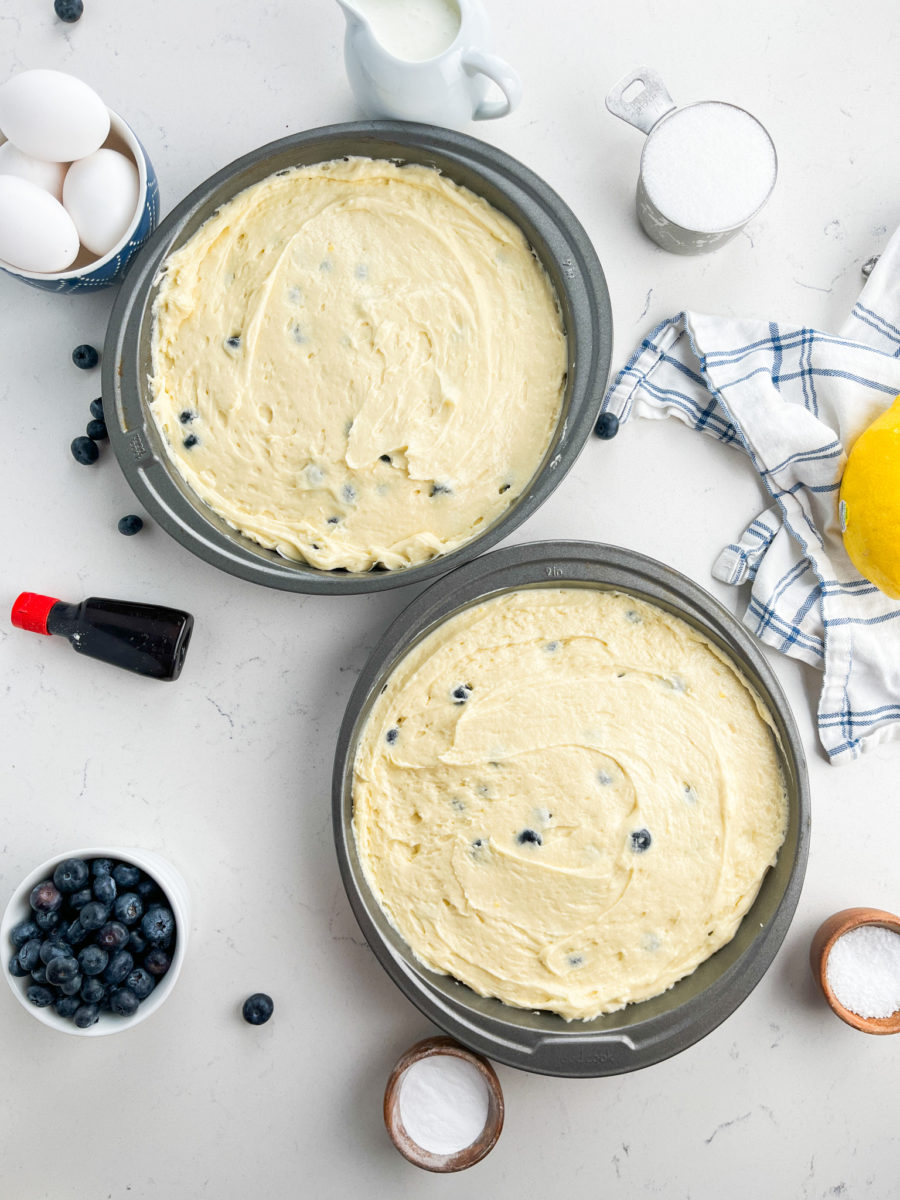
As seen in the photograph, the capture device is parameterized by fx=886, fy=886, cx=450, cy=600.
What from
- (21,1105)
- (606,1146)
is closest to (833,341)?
(606,1146)

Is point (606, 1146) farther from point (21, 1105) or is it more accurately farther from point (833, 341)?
point (833, 341)

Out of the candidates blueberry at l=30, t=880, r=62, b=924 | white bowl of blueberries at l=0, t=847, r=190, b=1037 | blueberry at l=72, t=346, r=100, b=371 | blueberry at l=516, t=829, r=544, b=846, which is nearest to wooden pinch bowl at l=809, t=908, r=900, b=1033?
blueberry at l=516, t=829, r=544, b=846

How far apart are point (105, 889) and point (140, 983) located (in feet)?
0.61

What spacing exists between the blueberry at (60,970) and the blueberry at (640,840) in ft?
3.42

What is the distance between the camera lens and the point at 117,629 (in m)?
1.78

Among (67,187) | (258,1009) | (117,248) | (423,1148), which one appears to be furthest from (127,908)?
(67,187)

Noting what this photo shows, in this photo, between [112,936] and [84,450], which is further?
[84,450]

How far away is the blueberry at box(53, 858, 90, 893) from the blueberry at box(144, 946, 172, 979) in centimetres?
19

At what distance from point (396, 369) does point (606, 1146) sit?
5.39 ft

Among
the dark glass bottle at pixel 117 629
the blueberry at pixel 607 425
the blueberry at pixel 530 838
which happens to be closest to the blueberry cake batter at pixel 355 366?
the blueberry at pixel 607 425

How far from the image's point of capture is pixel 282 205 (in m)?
1.70

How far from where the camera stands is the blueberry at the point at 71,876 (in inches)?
65.2

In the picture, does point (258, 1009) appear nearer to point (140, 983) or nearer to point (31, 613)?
point (140, 983)

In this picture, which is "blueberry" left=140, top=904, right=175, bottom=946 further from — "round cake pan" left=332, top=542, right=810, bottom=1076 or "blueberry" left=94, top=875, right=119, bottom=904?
"round cake pan" left=332, top=542, right=810, bottom=1076
